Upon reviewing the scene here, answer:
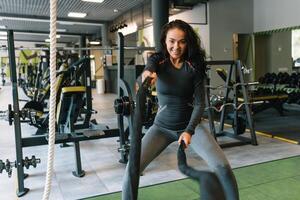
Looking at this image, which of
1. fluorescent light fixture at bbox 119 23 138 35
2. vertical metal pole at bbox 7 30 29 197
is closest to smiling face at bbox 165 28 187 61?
vertical metal pole at bbox 7 30 29 197

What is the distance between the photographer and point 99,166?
150 inches

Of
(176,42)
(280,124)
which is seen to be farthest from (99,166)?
(280,124)

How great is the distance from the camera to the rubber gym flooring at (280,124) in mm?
5047

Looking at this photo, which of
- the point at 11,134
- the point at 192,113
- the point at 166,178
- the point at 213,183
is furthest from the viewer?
the point at 11,134

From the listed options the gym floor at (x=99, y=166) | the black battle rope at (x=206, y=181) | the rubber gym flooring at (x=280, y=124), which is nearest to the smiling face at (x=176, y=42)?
the black battle rope at (x=206, y=181)

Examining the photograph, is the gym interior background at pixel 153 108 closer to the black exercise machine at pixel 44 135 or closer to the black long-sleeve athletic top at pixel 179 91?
the black exercise machine at pixel 44 135

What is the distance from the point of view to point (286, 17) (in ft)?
27.5

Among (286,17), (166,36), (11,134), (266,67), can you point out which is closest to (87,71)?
(11,134)

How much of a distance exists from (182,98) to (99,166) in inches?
85.1

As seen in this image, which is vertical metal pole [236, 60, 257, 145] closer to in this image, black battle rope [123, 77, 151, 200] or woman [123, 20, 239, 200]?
woman [123, 20, 239, 200]

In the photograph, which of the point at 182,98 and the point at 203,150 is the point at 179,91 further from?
the point at 203,150

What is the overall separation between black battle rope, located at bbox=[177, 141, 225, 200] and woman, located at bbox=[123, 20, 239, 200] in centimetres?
8

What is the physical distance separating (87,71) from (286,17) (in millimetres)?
6261

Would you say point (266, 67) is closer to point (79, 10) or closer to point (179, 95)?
point (79, 10)
